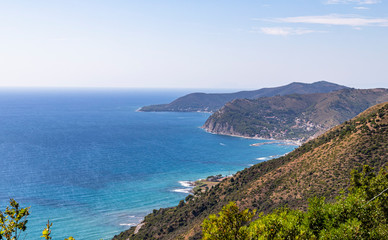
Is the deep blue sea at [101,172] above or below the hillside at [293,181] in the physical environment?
below

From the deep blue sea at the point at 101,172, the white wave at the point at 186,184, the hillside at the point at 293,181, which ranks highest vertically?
the hillside at the point at 293,181

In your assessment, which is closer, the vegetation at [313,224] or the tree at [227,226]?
the tree at [227,226]

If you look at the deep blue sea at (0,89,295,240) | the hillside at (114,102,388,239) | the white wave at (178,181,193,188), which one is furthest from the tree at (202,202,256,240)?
the white wave at (178,181,193,188)

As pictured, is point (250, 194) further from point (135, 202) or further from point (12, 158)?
point (12, 158)

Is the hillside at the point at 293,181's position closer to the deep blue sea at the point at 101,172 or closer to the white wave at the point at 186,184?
the deep blue sea at the point at 101,172

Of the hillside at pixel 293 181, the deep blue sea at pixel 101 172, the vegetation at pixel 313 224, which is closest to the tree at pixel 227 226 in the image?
the vegetation at pixel 313 224

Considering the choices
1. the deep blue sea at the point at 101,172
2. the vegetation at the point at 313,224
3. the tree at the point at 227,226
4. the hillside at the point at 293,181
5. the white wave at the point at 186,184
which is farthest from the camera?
the white wave at the point at 186,184

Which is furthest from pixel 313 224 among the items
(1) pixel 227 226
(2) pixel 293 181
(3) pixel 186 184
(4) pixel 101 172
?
(4) pixel 101 172

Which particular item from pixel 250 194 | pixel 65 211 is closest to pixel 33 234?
pixel 65 211
